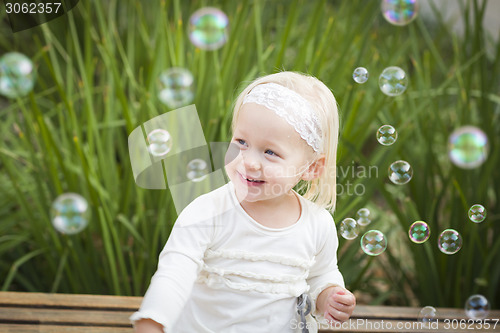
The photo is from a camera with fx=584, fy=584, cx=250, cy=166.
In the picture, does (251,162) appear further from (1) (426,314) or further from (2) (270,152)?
(1) (426,314)

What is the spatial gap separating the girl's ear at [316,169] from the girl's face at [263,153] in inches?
3.1

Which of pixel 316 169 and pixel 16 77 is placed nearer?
pixel 316 169

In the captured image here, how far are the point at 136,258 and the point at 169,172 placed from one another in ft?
1.39

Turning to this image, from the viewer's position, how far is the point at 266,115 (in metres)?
1.26

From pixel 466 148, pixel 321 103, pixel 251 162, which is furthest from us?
pixel 466 148

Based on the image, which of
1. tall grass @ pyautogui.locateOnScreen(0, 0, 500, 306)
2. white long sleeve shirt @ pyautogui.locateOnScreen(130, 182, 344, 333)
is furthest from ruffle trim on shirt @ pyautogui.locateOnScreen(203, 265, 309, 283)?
tall grass @ pyautogui.locateOnScreen(0, 0, 500, 306)

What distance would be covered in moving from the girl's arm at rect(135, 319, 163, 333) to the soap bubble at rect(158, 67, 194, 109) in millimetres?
831

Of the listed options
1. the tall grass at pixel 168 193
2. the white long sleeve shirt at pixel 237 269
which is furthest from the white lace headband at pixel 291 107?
the tall grass at pixel 168 193

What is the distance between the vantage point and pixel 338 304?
1343 millimetres

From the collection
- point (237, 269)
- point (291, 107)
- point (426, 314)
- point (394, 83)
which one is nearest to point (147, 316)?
point (237, 269)

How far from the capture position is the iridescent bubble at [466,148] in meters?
1.86

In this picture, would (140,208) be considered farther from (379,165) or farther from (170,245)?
(379,165)

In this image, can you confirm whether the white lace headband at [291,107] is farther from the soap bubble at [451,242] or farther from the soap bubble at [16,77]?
the soap bubble at [16,77]

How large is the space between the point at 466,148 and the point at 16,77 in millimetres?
1537
